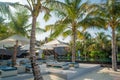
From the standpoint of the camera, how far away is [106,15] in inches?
626


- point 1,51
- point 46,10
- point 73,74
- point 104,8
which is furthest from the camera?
Result: point 1,51

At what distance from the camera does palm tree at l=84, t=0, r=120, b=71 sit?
15309 mm

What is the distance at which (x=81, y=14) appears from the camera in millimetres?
16609

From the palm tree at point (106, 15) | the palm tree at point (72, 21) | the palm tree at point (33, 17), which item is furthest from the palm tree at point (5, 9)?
the palm tree at point (106, 15)

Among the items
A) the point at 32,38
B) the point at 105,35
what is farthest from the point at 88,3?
the point at 105,35

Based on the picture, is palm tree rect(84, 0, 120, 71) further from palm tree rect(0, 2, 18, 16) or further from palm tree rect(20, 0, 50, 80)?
palm tree rect(0, 2, 18, 16)

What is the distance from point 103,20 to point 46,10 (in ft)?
22.7

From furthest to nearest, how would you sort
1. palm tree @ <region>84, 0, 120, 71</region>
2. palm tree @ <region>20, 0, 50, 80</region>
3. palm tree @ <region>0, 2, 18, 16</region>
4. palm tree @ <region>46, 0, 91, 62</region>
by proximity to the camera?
palm tree @ <region>46, 0, 91, 62</region>, palm tree @ <region>84, 0, 120, 71</region>, palm tree @ <region>20, 0, 50, 80</region>, palm tree @ <region>0, 2, 18, 16</region>

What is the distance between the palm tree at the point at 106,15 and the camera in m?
15.3

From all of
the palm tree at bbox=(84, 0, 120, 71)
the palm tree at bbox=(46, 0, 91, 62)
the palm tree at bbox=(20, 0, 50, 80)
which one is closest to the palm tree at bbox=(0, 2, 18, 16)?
the palm tree at bbox=(20, 0, 50, 80)

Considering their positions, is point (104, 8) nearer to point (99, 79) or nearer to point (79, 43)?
point (99, 79)

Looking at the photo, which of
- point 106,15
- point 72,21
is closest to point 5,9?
point 72,21

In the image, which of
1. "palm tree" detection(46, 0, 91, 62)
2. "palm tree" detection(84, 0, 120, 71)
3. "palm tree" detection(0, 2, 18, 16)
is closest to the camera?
"palm tree" detection(0, 2, 18, 16)

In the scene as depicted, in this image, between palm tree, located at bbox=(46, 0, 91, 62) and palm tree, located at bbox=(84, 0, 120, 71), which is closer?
palm tree, located at bbox=(84, 0, 120, 71)
